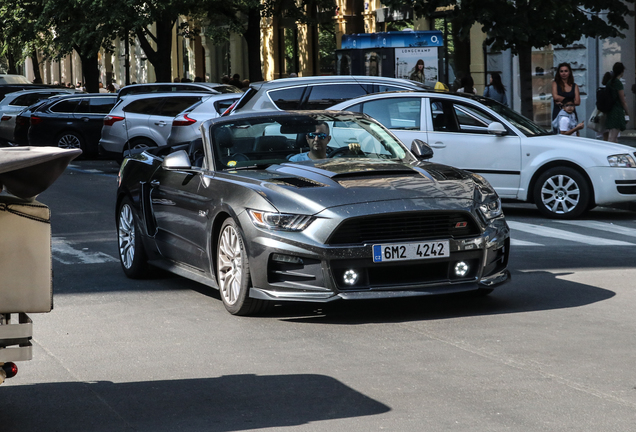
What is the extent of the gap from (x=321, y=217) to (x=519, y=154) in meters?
7.10

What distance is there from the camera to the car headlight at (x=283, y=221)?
6.89 metres

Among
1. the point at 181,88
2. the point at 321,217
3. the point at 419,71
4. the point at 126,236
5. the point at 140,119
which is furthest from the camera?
the point at 419,71

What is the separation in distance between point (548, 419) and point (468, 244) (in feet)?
7.97

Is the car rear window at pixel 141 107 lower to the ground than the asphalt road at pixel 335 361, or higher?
higher

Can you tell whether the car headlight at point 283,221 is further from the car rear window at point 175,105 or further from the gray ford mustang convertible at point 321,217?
the car rear window at point 175,105

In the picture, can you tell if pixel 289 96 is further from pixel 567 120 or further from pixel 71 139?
pixel 71 139

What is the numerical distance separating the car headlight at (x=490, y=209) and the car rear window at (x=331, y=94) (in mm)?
8989

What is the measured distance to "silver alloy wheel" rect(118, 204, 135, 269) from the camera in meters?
9.23

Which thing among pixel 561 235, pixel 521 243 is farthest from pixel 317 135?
pixel 561 235

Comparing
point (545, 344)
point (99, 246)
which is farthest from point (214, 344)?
point (99, 246)

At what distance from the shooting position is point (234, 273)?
7371 millimetres

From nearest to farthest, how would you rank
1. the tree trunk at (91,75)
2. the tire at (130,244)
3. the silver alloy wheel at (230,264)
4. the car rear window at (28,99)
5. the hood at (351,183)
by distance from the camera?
the hood at (351,183) → the silver alloy wheel at (230,264) → the tire at (130,244) → the car rear window at (28,99) → the tree trunk at (91,75)

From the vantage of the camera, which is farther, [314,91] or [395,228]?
[314,91]

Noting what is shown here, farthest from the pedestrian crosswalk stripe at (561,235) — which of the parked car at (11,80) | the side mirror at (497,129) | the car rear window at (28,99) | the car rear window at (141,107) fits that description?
the parked car at (11,80)
